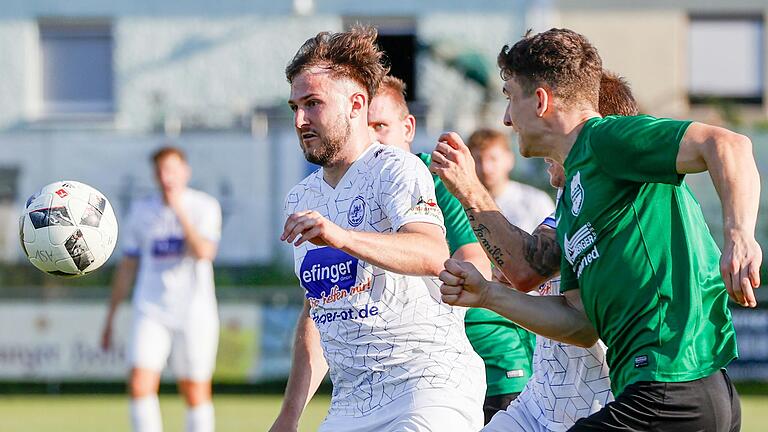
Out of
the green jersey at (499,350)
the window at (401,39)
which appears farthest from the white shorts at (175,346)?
the window at (401,39)

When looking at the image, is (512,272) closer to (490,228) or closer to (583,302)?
(490,228)

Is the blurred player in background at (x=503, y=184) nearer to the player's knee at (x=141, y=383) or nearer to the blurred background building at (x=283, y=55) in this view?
the player's knee at (x=141, y=383)

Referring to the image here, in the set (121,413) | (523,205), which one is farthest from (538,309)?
(121,413)

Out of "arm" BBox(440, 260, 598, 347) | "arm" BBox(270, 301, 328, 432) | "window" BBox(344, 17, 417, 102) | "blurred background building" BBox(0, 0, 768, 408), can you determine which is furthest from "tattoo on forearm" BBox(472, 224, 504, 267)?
"window" BBox(344, 17, 417, 102)

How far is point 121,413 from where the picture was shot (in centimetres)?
1271

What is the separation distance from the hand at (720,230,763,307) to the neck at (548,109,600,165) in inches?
29.4

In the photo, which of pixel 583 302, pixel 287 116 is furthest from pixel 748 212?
pixel 287 116

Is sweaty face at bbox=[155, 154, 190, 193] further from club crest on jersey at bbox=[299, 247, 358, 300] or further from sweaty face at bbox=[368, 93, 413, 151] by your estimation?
Result: club crest on jersey at bbox=[299, 247, 358, 300]

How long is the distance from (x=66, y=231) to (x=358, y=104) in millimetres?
1598

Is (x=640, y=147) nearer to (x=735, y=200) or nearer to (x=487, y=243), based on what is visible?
(x=735, y=200)

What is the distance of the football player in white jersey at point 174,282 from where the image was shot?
962 cm

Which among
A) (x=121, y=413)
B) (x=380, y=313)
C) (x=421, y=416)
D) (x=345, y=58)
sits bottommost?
(x=121, y=413)

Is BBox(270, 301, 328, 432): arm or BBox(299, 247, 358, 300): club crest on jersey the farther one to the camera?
BBox(270, 301, 328, 432): arm

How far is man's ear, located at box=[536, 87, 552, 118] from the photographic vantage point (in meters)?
4.12
